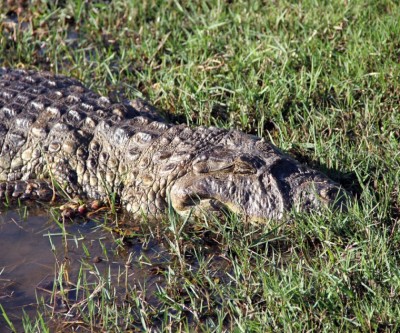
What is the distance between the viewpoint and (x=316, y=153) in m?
5.21

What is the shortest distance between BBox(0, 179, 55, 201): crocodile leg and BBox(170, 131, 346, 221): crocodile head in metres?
0.93

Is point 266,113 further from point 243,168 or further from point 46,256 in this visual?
point 46,256

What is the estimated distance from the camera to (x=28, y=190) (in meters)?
5.28

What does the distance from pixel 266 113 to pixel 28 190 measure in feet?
5.78

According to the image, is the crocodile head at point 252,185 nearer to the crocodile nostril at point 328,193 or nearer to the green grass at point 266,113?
the crocodile nostril at point 328,193

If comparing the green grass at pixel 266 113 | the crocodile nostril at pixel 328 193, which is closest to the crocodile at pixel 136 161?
the crocodile nostril at pixel 328 193

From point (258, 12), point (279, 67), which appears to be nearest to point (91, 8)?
point (258, 12)

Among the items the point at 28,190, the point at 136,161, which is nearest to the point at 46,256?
the point at 28,190

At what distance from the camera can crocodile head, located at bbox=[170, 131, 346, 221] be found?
462 centimetres

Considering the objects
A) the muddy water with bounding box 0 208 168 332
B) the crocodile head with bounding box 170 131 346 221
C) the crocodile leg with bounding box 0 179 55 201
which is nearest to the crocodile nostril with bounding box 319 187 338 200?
the crocodile head with bounding box 170 131 346 221

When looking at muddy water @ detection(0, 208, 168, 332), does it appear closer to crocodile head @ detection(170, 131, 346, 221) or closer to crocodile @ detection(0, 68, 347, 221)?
crocodile @ detection(0, 68, 347, 221)

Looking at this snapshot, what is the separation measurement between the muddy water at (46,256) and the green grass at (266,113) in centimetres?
15

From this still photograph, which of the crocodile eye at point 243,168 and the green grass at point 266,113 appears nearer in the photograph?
the green grass at point 266,113

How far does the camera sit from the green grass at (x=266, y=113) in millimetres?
3879
